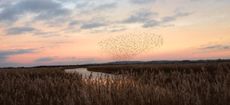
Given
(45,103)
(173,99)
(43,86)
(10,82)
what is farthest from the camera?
(10,82)

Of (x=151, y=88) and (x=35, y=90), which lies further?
(x=35, y=90)

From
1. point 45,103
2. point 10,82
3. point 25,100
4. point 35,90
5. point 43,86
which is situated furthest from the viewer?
point 10,82

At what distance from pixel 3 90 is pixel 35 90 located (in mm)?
1458

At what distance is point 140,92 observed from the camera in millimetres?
7332

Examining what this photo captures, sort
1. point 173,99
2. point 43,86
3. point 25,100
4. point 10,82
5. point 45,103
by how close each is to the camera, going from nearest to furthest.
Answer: point 173,99 < point 45,103 < point 25,100 < point 43,86 < point 10,82

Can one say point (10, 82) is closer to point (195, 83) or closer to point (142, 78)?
point (142, 78)

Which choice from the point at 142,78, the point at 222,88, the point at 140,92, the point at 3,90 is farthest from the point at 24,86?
the point at 222,88

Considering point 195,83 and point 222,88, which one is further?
point 195,83

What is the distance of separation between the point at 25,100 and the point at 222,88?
448 cm

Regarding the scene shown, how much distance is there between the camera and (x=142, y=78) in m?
9.27

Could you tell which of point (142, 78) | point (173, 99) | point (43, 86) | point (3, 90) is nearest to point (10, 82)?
point (3, 90)

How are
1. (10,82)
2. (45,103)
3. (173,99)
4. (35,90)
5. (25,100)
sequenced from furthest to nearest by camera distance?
(10,82), (35,90), (25,100), (45,103), (173,99)

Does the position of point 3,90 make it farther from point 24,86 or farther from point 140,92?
point 140,92

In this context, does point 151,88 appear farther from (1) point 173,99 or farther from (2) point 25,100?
(2) point 25,100
